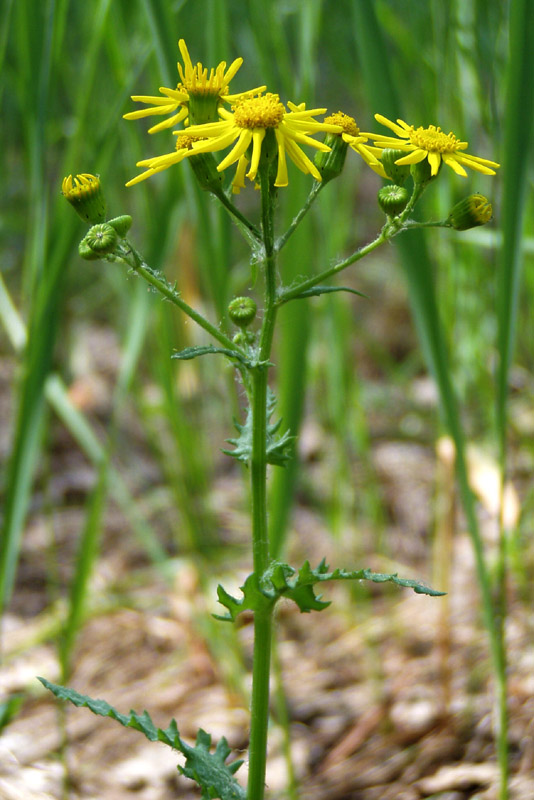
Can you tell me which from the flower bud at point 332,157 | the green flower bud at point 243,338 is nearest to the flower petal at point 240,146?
the flower bud at point 332,157

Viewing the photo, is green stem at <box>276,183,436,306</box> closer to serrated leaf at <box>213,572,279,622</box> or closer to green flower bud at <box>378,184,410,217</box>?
green flower bud at <box>378,184,410,217</box>

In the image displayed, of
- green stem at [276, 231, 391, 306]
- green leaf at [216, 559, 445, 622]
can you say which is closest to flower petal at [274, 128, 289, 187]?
green stem at [276, 231, 391, 306]

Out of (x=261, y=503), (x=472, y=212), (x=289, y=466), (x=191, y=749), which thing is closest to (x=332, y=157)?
(x=472, y=212)

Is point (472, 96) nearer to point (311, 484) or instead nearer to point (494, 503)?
point (494, 503)

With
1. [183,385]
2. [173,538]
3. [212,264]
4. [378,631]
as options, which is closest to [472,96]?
[212,264]

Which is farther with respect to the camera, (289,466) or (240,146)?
(289,466)

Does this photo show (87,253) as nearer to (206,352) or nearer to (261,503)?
(206,352)
